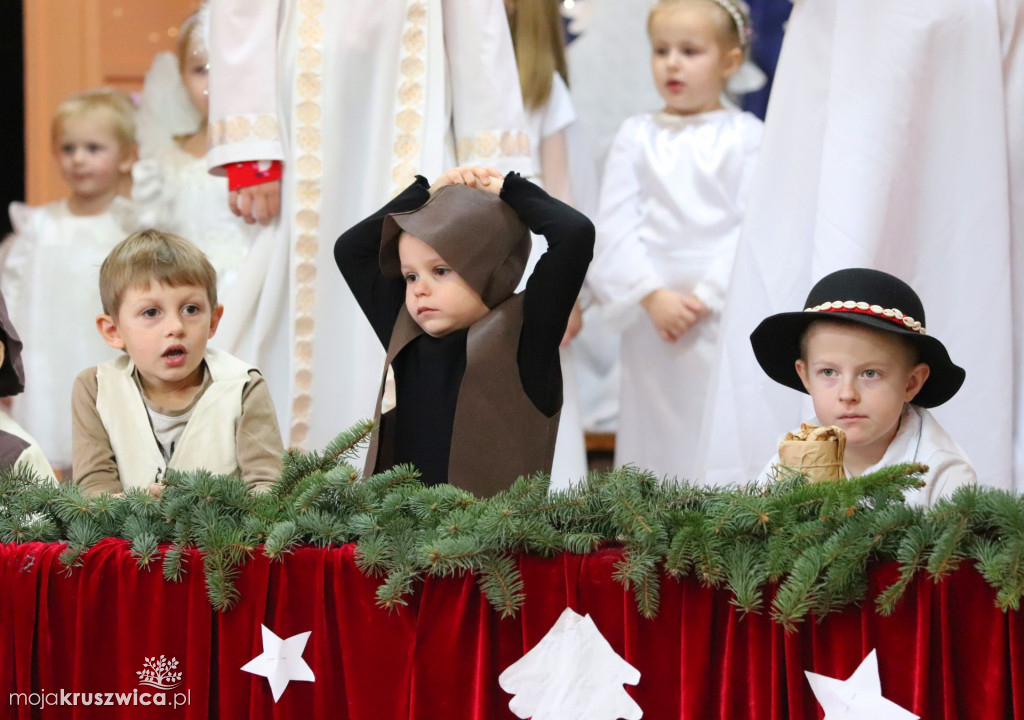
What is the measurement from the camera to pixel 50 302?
4.89 meters

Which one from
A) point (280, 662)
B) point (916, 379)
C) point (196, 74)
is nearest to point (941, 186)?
point (916, 379)

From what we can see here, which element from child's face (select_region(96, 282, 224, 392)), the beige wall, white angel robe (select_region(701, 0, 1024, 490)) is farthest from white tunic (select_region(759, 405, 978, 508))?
the beige wall

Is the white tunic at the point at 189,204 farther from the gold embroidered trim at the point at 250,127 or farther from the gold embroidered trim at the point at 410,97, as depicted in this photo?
the gold embroidered trim at the point at 410,97

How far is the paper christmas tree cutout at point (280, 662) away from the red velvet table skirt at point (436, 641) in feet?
0.04

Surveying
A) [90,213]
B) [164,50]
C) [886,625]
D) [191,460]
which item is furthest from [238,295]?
[886,625]

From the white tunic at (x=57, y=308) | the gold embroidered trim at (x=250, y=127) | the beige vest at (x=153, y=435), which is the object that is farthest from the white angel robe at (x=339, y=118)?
the white tunic at (x=57, y=308)

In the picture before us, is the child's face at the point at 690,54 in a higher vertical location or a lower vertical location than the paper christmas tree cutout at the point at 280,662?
higher

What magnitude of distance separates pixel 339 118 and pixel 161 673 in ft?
7.06

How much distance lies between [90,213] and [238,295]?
150cm

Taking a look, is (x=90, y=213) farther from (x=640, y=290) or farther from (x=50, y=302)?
(x=640, y=290)

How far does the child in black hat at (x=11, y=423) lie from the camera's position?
2797mm

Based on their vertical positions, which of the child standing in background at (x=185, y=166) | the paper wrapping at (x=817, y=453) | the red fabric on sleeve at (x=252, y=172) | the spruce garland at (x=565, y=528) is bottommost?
the spruce garland at (x=565, y=528)

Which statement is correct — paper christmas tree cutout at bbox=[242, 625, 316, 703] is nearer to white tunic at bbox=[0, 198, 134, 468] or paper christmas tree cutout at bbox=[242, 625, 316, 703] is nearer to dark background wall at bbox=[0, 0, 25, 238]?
white tunic at bbox=[0, 198, 134, 468]

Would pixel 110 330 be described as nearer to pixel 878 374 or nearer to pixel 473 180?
pixel 473 180
